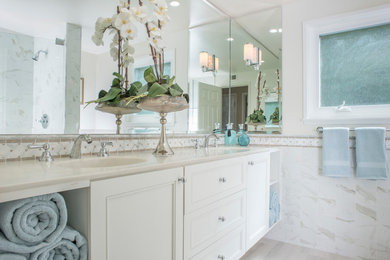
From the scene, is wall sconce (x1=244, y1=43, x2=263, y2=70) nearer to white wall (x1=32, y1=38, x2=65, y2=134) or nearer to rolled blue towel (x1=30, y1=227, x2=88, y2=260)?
white wall (x1=32, y1=38, x2=65, y2=134)

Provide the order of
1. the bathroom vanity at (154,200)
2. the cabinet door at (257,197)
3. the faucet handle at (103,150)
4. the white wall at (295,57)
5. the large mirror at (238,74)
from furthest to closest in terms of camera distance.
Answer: the large mirror at (238,74) < the white wall at (295,57) < the cabinet door at (257,197) < the faucet handle at (103,150) < the bathroom vanity at (154,200)

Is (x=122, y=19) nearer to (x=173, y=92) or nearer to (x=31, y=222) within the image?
(x=173, y=92)

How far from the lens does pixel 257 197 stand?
6.07 ft

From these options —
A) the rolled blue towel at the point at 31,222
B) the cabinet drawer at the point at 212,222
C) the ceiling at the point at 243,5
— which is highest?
the ceiling at the point at 243,5

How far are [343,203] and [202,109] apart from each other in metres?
1.43

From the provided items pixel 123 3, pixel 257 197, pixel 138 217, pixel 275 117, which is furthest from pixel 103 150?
pixel 275 117

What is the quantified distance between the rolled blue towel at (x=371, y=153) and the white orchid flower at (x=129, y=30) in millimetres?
1750

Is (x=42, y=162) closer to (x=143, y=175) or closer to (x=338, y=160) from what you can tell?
(x=143, y=175)

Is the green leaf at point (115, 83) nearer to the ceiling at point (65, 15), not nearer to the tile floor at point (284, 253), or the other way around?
the ceiling at point (65, 15)

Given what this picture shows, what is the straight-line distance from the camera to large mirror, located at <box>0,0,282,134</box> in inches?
43.2

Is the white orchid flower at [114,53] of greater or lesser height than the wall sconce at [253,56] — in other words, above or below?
below

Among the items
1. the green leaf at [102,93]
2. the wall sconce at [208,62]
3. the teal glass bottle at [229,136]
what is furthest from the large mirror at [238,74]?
the green leaf at [102,93]

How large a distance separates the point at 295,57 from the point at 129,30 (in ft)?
5.26

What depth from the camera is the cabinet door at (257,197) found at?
5.70ft
